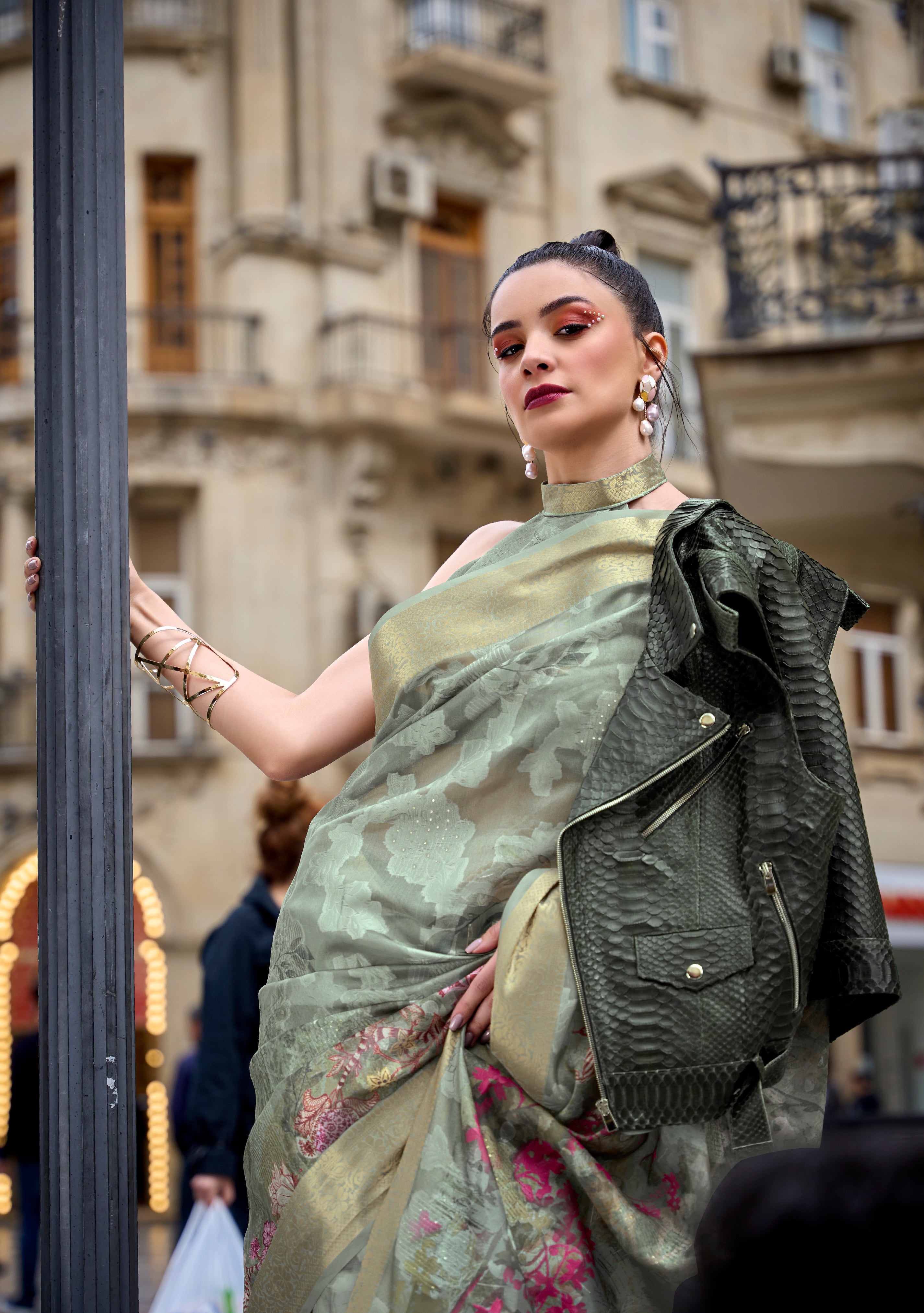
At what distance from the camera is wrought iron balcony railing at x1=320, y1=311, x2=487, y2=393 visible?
18578 mm

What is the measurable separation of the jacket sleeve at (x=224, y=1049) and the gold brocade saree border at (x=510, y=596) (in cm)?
263

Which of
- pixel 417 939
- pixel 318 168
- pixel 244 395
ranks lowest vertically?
pixel 417 939

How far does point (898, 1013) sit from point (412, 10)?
12.9m

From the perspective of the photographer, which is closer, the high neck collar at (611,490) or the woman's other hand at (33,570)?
the woman's other hand at (33,570)

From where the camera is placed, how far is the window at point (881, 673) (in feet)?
66.3

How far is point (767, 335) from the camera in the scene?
2102cm

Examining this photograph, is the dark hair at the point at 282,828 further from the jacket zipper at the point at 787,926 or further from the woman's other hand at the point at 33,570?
the jacket zipper at the point at 787,926

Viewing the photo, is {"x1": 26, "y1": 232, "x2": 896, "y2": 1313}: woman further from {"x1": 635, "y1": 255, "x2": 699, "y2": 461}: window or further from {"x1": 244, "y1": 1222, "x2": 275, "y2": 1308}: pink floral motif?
{"x1": 635, "y1": 255, "x2": 699, "y2": 461}: window

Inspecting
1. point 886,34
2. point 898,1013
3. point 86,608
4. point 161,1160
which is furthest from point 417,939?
point 886,34

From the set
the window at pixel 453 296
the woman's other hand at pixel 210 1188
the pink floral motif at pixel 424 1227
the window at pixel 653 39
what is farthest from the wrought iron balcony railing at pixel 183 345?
the pink floral motif at pixel 424 1227

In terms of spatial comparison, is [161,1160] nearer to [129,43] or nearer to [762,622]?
[129,43]

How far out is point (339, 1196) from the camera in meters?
1.97

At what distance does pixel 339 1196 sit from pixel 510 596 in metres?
0.77

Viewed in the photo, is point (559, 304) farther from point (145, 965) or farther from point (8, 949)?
point (8, 949)
